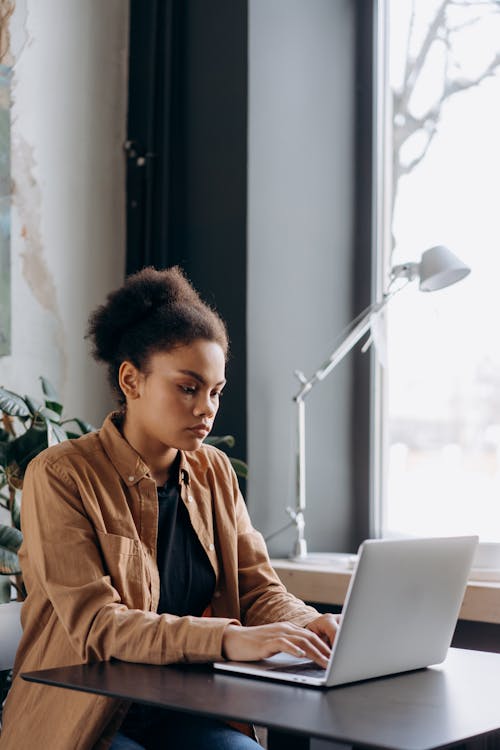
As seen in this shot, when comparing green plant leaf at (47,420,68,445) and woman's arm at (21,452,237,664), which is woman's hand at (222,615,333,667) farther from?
green plant leaf at (47,420,68,445)

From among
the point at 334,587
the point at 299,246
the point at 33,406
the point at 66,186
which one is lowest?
the point at 334,587

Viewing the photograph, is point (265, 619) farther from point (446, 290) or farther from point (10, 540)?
point (446, 290)

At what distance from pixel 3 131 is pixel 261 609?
4.82 feet

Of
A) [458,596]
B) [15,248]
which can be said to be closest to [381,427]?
[15,248]

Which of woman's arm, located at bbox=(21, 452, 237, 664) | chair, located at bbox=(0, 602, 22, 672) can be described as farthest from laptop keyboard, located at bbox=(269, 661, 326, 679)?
chair, located at bbox=(0, 602, 22, 672)

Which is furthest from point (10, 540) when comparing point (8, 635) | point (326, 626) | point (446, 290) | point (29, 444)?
point (446, 290)

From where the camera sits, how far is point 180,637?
5.33ft

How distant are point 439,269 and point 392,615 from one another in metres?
1.22

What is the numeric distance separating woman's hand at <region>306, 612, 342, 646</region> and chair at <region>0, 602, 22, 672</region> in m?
0.54

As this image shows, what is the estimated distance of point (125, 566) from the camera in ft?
5.96

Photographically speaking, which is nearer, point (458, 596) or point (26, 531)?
point (458, 596)

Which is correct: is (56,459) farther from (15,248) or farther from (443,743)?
(15,248)

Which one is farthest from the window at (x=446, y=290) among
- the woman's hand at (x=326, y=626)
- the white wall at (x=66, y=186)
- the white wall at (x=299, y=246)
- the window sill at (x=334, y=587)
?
the woman's hand at (x=326, y=626)

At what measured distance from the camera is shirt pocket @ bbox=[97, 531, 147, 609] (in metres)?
1.80
